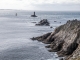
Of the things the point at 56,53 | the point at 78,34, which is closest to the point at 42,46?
the point at 56,53

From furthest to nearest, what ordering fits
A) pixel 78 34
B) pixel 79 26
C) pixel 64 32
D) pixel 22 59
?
pixel 64 32
pixel 79 26
pixel 78 34
pixel 22 59

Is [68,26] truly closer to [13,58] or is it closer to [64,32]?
[64,32]

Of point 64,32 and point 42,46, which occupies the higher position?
point 64,32

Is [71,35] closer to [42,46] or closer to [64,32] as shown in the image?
[64,32]

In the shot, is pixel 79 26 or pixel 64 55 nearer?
pixel 64 55

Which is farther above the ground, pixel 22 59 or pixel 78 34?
pixel 78 34

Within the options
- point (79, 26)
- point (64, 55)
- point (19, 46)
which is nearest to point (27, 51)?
point (19, 46)

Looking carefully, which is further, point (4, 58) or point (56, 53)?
point (56, 53)

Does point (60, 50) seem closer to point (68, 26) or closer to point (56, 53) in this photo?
point (56, 53)

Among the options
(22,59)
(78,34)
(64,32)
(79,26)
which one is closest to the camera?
(22,59)
